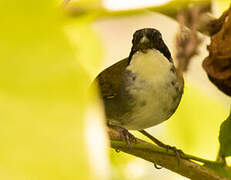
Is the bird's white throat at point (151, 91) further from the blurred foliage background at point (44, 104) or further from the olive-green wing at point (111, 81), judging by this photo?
the blurred foliage background at point (44, 104)

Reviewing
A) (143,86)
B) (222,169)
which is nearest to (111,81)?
(143,86)

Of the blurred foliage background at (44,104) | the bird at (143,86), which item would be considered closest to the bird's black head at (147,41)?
the bird at (143,86)

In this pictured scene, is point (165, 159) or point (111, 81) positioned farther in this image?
point (111, 81)

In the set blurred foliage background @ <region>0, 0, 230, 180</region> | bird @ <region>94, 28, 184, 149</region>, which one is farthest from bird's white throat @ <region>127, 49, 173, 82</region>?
blurred foliage background @ <region>0, 0, 230, 180</region>

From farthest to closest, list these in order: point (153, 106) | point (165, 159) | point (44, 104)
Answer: point (153, 106) < point (165, 159) < point (44, 104)

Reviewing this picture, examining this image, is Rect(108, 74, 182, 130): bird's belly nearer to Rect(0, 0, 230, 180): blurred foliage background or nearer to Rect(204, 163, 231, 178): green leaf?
Rect(204, 163, 231, 178): green leaf

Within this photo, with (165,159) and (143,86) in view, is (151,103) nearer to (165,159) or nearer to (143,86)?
(143,86)

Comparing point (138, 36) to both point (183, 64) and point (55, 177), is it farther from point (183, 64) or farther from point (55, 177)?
point (55, 177)
